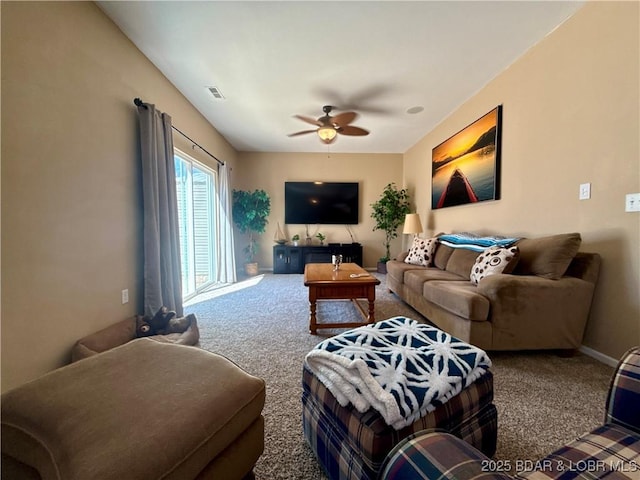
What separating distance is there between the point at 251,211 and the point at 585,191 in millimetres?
4491

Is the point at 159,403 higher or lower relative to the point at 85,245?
lower

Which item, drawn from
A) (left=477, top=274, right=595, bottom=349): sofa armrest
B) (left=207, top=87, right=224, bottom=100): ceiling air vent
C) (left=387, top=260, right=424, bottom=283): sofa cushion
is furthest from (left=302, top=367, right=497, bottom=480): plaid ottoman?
(left=207, top=87, right=224, bottom=100): ceiling air vent

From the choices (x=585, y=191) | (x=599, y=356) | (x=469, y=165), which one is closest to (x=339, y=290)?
(x=599, y=356)

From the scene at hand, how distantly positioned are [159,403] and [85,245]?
1.57 m

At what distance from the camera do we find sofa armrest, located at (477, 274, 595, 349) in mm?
1819

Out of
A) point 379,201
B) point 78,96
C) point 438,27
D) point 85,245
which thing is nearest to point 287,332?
point 85,245

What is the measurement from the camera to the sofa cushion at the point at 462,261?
266cm

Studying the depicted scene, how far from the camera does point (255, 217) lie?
5.07 m

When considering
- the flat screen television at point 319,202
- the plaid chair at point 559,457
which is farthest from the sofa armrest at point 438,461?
the flat screen television at point 319,202

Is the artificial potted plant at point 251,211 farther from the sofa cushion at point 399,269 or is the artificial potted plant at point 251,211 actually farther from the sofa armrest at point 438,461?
the sofa armrest at point 438,461

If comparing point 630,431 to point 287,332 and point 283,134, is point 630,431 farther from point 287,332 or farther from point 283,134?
point 283,134

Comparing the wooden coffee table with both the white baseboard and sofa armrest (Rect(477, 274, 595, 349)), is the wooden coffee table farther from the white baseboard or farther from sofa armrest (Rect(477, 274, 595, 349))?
the white baseboard

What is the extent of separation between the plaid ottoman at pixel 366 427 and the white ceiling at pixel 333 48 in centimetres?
242

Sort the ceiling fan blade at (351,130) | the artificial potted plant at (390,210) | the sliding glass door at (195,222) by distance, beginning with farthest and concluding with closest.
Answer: the artificial potted plant at (390,210)
the sliding glass door at (195,222)
the ceiling fan blade at (351,130)
